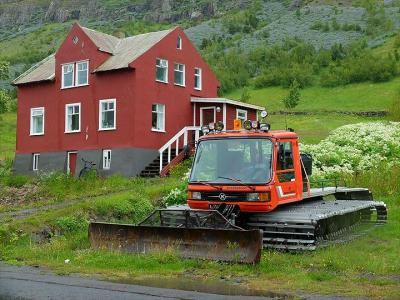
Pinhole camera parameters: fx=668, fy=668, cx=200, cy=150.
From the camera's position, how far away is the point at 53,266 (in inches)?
539

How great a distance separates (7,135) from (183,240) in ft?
174

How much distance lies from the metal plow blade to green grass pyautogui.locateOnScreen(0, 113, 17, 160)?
113ft

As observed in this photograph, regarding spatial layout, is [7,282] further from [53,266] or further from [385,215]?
[385,215]

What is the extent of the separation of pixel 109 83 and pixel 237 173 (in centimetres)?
2135

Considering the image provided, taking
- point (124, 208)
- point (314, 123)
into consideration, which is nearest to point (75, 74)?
point (124, 208)

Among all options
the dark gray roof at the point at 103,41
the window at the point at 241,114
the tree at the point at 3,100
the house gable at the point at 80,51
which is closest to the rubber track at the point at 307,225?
the tree at the point at 3,100

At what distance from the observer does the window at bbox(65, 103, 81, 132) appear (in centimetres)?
3709

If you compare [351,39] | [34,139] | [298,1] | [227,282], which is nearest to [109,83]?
[34,139]

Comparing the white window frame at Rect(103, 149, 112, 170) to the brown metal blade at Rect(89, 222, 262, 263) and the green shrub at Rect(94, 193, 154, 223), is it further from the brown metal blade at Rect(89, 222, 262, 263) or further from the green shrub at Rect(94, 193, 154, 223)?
the brown metal blade at Rect(89, 222, 262, 263)

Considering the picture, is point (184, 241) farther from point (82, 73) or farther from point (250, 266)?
point (82, 73)

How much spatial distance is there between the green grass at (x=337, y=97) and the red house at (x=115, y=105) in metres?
29.9

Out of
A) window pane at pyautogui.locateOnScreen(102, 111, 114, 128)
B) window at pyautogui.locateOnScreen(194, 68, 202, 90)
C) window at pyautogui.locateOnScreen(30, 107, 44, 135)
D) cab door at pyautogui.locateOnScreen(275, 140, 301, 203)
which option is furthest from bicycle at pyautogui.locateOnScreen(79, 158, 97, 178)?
cab door at pyautogui.locateOnScreen(275, 140, 301, 203)

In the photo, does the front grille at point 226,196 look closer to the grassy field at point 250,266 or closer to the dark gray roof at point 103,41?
the grassy field at point 250,266

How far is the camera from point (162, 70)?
1448 inches
